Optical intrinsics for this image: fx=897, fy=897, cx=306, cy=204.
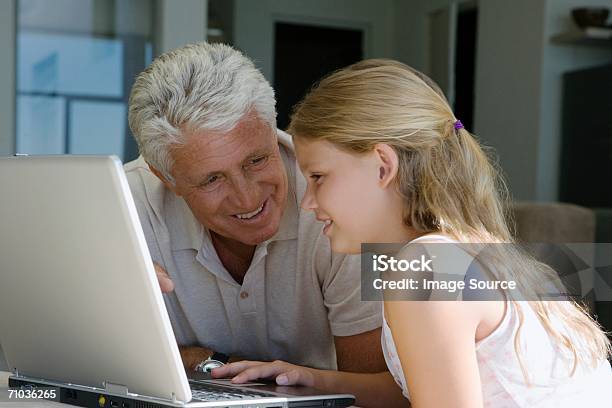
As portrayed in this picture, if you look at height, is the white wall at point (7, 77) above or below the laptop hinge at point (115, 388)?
above

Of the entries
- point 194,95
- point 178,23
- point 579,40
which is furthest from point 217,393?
point 579,40

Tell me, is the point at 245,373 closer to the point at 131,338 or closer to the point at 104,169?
the point at 131,338

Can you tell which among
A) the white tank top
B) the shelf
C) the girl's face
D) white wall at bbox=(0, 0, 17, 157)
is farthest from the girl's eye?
the shelf

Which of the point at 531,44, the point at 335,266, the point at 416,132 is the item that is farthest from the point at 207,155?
the point at 531,44

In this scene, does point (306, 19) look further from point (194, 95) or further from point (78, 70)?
point (194, 95)

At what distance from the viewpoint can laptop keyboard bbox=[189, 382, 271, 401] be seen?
1142 mm

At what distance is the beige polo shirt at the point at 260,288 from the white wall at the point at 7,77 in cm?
340

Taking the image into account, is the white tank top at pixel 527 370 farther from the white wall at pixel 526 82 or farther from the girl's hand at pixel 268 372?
the white wall at pixel 526 82

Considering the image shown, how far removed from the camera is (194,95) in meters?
1.53

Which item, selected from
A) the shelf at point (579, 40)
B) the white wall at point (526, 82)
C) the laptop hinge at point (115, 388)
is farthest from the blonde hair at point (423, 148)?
the white wall at point (526, 82)

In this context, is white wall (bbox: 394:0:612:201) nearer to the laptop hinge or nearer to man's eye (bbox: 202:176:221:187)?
man's eye (bbox: 202:176:221:187)

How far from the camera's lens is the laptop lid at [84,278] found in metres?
1.03

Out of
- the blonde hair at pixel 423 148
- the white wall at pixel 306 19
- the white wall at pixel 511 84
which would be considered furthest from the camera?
the white wall at pixel 306 19

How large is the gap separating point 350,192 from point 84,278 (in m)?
0.41
